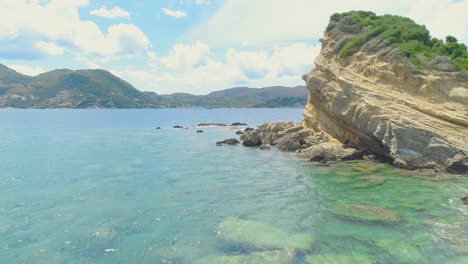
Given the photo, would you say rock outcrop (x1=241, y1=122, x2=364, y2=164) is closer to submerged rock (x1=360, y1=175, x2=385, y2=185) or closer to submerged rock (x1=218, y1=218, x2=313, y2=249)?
submerged rock (x1=360, y1=175, x2=385, y2=185)

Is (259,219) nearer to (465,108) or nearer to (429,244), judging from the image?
(429,244)

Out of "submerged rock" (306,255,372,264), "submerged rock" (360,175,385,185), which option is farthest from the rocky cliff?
"submerged rock" (306,255,372,264)

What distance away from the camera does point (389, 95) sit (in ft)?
126

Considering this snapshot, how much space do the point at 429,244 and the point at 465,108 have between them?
72.3 ft

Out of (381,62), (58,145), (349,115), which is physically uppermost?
(381,62)

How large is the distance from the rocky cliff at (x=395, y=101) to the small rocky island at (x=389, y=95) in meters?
0.08

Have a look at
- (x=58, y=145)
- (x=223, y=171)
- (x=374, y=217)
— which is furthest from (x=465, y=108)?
(x=58, y=145)

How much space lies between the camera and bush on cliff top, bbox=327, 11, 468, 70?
131 ft

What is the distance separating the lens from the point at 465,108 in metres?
35.4

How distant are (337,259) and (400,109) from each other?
24.2 m

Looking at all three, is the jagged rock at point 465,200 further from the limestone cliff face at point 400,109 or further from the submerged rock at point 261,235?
the submerged rock at point 261,235

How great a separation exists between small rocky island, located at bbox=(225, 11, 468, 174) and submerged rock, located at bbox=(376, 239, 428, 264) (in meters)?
18.4

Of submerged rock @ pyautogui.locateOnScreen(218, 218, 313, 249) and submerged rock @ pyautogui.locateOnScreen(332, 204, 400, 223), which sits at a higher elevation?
submerged rock @ pyautogui.locateOnScreen(332, 204, 400, 223)

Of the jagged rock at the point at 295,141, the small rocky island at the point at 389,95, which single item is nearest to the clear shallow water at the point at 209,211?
the small rocky island at the point at 389,95
